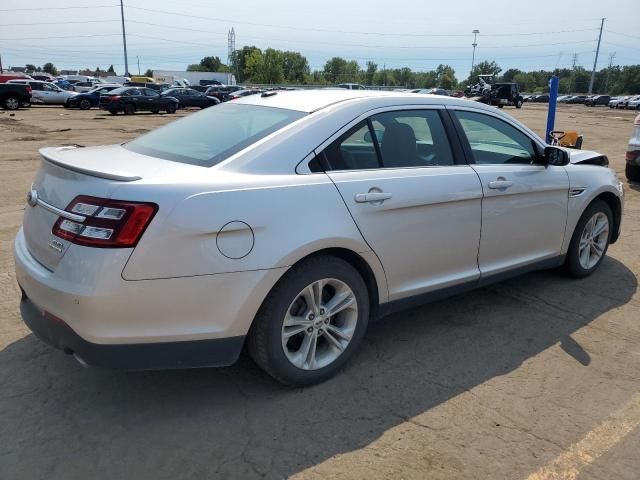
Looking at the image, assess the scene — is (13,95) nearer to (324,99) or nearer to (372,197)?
(324,99)

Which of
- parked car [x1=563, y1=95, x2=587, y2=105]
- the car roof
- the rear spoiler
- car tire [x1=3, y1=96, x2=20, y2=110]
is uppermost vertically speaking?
the car roof

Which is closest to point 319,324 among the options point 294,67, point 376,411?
point 376,411

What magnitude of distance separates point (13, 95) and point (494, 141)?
3178 cm

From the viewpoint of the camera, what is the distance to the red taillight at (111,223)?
2.43m

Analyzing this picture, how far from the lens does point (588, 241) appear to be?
489 centimetres

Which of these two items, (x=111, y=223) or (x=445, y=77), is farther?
(x=445, y=77)

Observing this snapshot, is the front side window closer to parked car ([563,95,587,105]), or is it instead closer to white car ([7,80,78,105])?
white car ([7,80,78,105])

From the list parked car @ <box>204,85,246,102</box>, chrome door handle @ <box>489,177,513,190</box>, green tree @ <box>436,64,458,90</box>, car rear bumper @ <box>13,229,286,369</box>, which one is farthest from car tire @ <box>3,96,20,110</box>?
green tree @ <box>436,64,458,90</box>

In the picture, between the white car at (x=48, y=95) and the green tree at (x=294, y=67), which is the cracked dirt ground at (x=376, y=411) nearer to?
the white car at (x=48, y=95)

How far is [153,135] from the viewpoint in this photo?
3691mm

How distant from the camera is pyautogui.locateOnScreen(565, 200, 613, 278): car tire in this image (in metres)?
4.72

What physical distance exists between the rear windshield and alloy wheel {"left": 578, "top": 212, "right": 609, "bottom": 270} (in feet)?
10.0

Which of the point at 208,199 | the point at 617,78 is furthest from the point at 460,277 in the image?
the point at 617,78

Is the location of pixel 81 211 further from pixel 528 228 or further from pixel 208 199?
pixel 528 228
